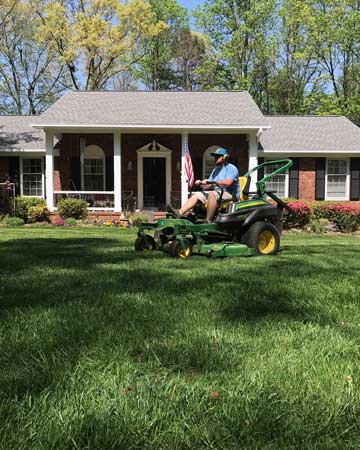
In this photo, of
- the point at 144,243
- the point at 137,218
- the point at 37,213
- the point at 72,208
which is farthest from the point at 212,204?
the point at 37,213

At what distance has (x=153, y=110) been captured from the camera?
56.5 feet

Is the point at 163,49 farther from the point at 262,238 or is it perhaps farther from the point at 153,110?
the point at 262,238

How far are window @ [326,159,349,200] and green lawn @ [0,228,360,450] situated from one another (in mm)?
15080

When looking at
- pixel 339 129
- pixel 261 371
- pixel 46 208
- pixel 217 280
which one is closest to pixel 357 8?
pixel 339 129

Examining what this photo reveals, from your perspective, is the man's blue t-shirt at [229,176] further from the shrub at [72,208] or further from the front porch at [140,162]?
the front porch at [140,162]

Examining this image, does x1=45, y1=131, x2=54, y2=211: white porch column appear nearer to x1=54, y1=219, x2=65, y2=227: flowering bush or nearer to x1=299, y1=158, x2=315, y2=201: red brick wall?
x1=54, y1=219, x2=65, y2=227: flowering bush

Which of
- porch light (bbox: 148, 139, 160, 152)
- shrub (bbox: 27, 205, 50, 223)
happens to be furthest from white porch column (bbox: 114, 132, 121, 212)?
shrub (bbox: 27, 205, 50, 223)

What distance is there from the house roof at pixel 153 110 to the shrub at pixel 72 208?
2.71 meters

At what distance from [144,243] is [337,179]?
45.6ft

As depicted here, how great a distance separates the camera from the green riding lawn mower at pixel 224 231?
627 cm

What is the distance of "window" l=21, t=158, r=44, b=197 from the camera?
18.5m

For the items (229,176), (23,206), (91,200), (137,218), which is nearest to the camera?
(229,176)

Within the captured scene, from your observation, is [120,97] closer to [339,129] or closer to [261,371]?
[339,129]

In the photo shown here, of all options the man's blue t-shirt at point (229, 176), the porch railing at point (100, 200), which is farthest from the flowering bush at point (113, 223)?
the man's blue t-shirt at point (229, 176)
